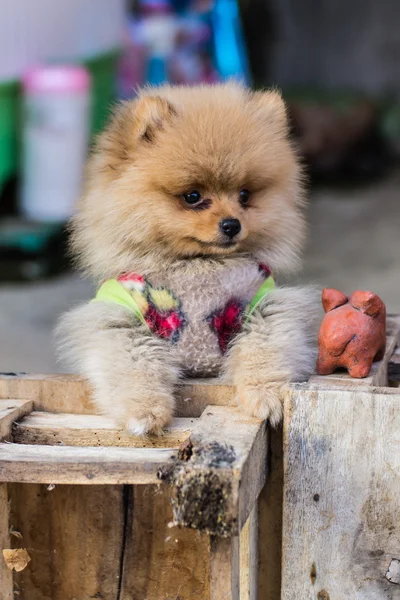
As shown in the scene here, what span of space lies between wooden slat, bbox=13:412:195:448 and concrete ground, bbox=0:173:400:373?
87.6 inches

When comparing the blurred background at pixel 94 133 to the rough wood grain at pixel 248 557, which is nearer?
the rough wood grain at pixel 248 557

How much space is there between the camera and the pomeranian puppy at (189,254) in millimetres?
2037

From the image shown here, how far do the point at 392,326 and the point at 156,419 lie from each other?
0.90m

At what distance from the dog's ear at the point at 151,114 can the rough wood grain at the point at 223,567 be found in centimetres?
95

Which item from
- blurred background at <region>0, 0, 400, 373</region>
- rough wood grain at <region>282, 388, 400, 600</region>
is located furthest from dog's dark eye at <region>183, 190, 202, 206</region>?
blurred background at <region>0, 0, 400, 373</region>

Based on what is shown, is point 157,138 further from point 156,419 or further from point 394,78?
point 394,78

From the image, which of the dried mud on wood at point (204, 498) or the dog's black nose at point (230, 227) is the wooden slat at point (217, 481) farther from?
the dog's black nose at point (230, 227)

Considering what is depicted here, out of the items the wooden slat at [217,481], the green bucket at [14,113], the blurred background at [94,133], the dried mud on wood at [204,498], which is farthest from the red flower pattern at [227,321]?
the green bucket at [14,113]

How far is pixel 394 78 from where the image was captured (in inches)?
446

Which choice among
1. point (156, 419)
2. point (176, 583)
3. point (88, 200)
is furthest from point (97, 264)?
point (176, 583)

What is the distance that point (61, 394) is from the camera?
6.95 feet

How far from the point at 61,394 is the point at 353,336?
2.27 ft

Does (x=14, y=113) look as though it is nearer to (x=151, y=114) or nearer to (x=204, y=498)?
(x=151, y=114)

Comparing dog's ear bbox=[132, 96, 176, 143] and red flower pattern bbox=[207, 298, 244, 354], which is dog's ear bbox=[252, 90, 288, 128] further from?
red flower pattern bbox=[207, 298, 244, 354]
